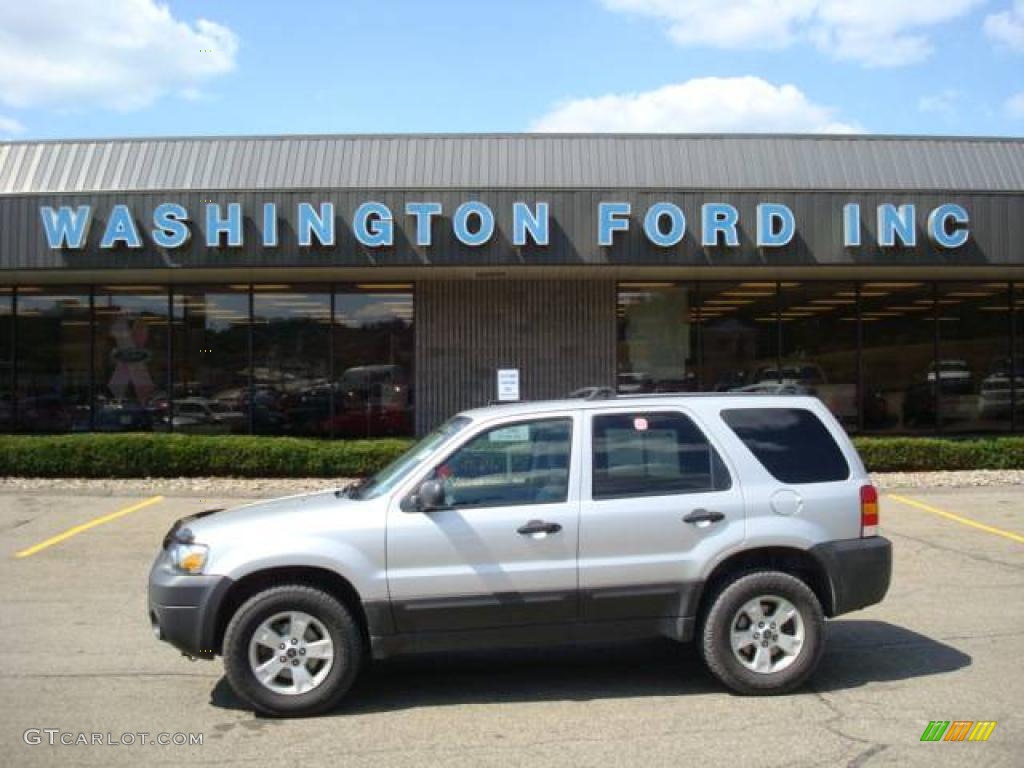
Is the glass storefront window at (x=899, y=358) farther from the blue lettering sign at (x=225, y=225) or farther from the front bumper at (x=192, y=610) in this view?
the front bumper at (x=192, y=610)

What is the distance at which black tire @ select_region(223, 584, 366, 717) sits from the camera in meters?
5.36

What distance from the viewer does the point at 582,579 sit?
5562 mm

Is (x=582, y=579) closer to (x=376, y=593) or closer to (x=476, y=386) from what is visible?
(x=376, y=593)

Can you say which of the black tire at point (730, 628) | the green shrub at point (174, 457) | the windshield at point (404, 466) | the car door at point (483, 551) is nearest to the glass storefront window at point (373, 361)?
the green shrub at point (174, 457)

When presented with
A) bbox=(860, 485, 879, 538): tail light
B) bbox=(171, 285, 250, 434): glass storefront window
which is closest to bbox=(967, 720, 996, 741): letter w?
bbox=(860, 485, 879, 538): tail light

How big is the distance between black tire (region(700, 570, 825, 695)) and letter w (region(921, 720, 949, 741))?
711 mm

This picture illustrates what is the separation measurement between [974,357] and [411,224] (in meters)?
11.1

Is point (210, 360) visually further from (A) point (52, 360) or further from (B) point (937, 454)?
(B) point (937, 454)

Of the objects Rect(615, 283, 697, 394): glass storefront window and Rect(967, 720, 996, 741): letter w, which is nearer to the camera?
Rect(967, 720, 996, 741): letter w

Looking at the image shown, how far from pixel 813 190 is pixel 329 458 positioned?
8.62 meters

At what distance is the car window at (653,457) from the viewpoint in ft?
19.0

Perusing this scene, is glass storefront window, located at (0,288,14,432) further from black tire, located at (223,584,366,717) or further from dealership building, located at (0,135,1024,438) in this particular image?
black tire, located at (223,584,366,717)

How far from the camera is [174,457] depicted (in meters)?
15.3

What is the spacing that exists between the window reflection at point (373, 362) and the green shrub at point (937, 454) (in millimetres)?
7863
